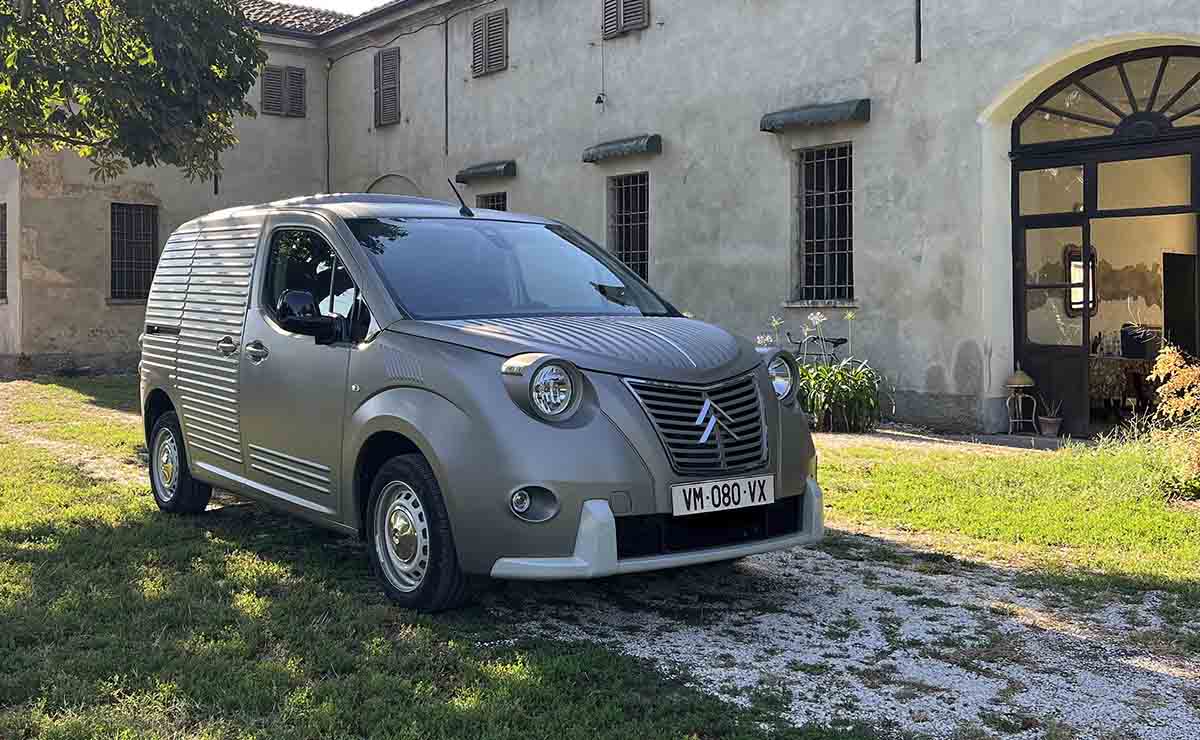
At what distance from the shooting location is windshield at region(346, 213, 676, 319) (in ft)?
18.1

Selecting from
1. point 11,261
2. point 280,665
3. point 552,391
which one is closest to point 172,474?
point 280,665

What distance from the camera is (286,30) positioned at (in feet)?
77.5

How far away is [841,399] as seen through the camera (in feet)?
41.5

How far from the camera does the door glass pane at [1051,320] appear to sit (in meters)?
12.3

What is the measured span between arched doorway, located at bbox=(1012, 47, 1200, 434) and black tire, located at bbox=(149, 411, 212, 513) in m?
Answer: 8.86

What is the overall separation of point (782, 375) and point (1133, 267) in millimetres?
10219

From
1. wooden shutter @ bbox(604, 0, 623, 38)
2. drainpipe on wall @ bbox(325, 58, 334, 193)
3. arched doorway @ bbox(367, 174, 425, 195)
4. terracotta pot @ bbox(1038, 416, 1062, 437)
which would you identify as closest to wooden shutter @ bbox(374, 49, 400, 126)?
arched doorway @ bbox(367, 174, 425, 195)

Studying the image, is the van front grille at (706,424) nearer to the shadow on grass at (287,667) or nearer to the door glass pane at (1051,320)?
the shadow on grass at (287,667)

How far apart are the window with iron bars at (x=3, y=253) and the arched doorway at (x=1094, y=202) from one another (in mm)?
18351

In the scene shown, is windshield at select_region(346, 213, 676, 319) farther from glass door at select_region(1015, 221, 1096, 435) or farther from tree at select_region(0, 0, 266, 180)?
glass door at select_region(1015, 221, 1096, 435)

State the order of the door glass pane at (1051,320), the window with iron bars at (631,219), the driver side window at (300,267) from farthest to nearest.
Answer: the window with iron bars at (631,219) < the door glass pane at (1051,320) < the driver side window at (300,267)

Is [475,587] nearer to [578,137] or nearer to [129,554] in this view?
[129,554]

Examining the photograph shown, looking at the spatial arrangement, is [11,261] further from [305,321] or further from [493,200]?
[305,321]

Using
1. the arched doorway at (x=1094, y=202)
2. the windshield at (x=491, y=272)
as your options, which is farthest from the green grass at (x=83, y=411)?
the arched doorway at (x=1094, y=202)
